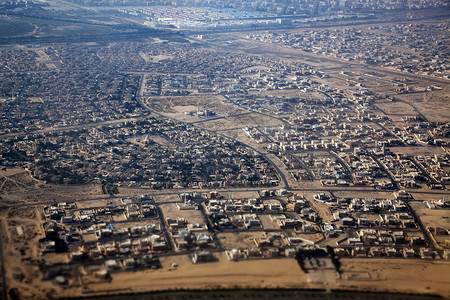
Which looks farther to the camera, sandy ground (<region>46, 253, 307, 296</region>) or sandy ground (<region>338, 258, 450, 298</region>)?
sandy ground (<region>338, 258, 450, 298</region>)

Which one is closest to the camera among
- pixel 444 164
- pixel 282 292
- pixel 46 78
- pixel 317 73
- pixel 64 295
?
pixel 64 295

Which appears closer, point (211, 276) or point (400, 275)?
point (211, 276)

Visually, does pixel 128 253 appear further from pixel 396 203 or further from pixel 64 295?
pixel 396 203

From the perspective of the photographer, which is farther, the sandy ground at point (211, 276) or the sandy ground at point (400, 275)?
the sandy ground at point (400, 275)

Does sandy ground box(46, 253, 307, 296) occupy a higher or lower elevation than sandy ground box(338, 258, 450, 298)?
higher

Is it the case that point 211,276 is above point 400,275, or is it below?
above

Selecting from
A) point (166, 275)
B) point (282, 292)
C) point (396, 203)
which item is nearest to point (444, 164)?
point (396, 203)

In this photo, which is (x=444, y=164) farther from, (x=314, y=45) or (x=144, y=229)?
(x=314, y=45)

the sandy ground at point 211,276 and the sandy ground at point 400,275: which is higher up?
the sandy ground at point 211,276

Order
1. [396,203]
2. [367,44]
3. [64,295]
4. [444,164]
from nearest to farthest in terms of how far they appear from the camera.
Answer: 1. [64,295]
2. [396,203]
3. [444,164]
4. [367,44]

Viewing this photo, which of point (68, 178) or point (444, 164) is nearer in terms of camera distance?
point (68, 178)
